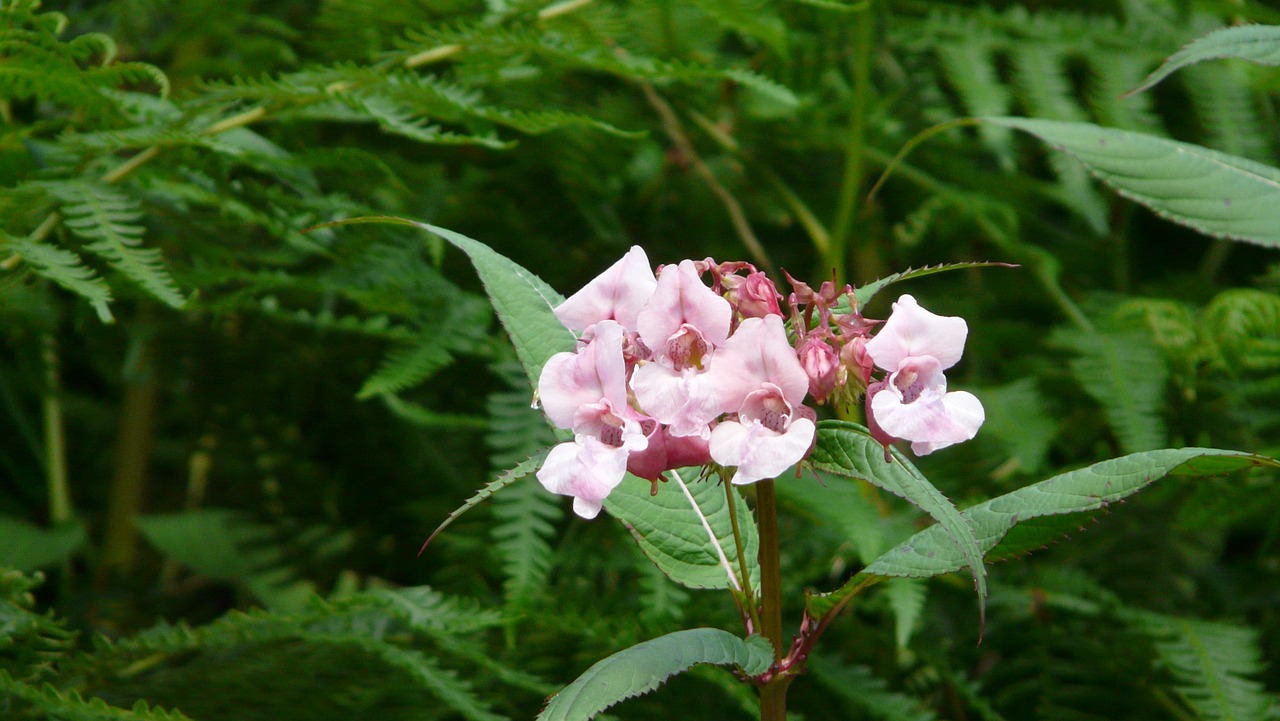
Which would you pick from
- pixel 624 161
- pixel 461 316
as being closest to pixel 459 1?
pixel 624 161

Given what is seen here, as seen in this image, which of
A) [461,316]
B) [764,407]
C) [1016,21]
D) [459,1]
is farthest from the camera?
[1016,21]

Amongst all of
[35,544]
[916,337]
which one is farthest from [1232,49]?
[35,544]

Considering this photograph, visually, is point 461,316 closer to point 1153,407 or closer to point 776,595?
point 776,595

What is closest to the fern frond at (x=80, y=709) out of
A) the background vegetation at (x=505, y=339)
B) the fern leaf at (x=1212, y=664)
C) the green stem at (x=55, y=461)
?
the background vegetation at (x=505, y=339)

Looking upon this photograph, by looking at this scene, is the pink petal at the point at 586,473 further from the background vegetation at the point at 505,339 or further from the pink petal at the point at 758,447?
the background vegetation at the point at 505,339

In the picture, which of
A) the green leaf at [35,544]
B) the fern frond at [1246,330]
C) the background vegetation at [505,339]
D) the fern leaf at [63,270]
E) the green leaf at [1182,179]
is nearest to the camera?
the green leaf at [1182,179]

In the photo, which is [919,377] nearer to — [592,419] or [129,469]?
[592,419]

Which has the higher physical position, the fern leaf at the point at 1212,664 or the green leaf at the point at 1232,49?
the green leaf at the point at 1232,49
